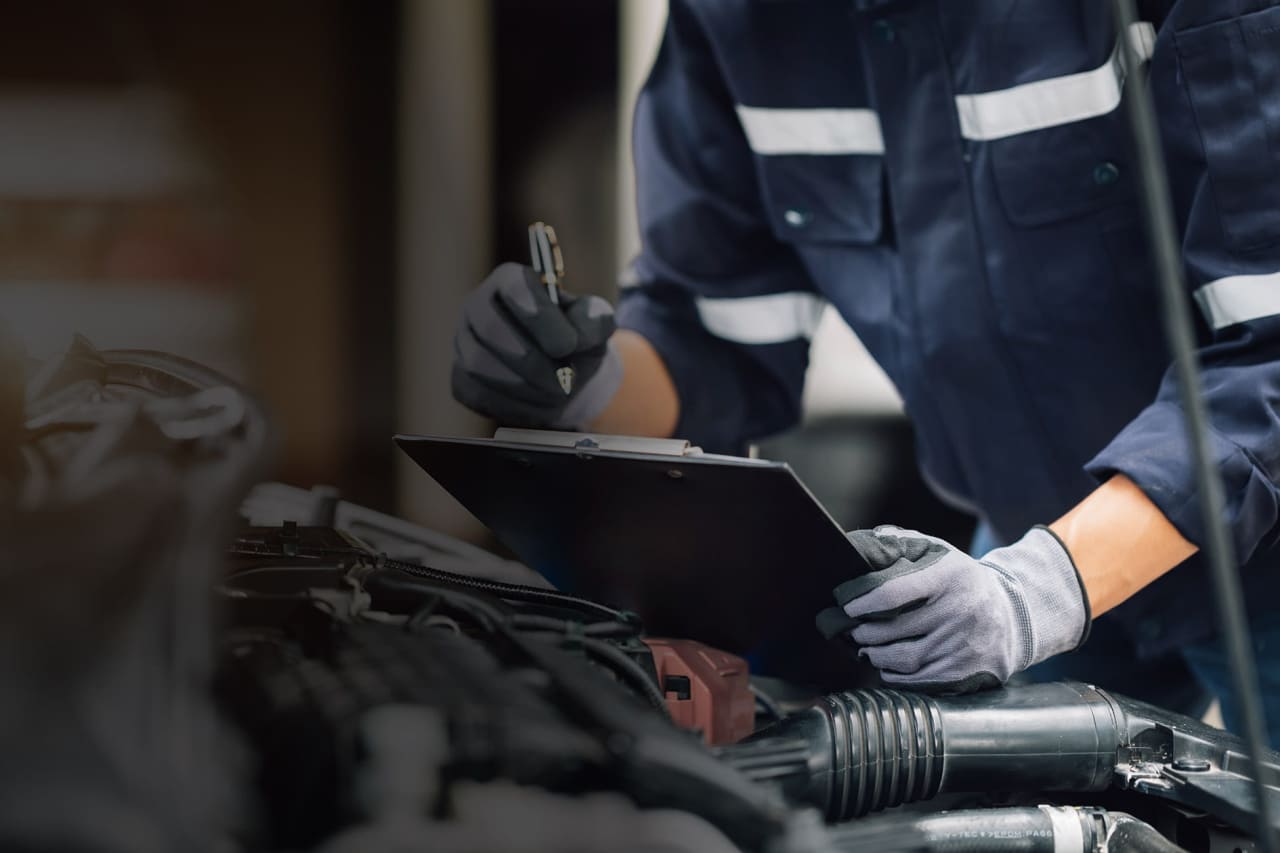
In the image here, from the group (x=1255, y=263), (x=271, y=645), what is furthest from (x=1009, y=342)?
(x=271, y=645)

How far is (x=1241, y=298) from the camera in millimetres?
919

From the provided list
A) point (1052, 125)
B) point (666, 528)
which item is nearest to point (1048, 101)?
point (1052, 125)

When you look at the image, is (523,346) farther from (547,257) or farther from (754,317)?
(754,317)

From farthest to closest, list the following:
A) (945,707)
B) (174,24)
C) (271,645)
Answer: (174,24) < (945,707) < (271,645)

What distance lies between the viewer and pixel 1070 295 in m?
1.13

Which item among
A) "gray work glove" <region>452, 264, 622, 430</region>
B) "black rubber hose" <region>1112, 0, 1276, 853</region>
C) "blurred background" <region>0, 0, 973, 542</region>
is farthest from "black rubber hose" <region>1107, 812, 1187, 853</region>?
"blurred background" <region>0, 0, 973, 542</region>

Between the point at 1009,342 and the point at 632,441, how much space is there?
1.96ft

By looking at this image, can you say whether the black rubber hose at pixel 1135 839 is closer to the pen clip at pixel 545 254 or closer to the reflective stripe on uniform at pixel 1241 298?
the reflective stripe on uniform at pixel 1241 298

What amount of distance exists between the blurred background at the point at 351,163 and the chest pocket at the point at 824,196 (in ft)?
4.73

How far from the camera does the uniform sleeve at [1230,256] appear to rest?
2.88 feet

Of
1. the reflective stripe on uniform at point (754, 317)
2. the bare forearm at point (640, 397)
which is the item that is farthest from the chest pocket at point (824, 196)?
the bare forearm at point (640, 397)

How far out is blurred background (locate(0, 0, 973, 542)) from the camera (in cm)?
283

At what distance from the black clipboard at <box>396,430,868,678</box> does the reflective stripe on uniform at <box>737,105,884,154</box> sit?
0.59 m

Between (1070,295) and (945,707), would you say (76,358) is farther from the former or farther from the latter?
(1070,295)
